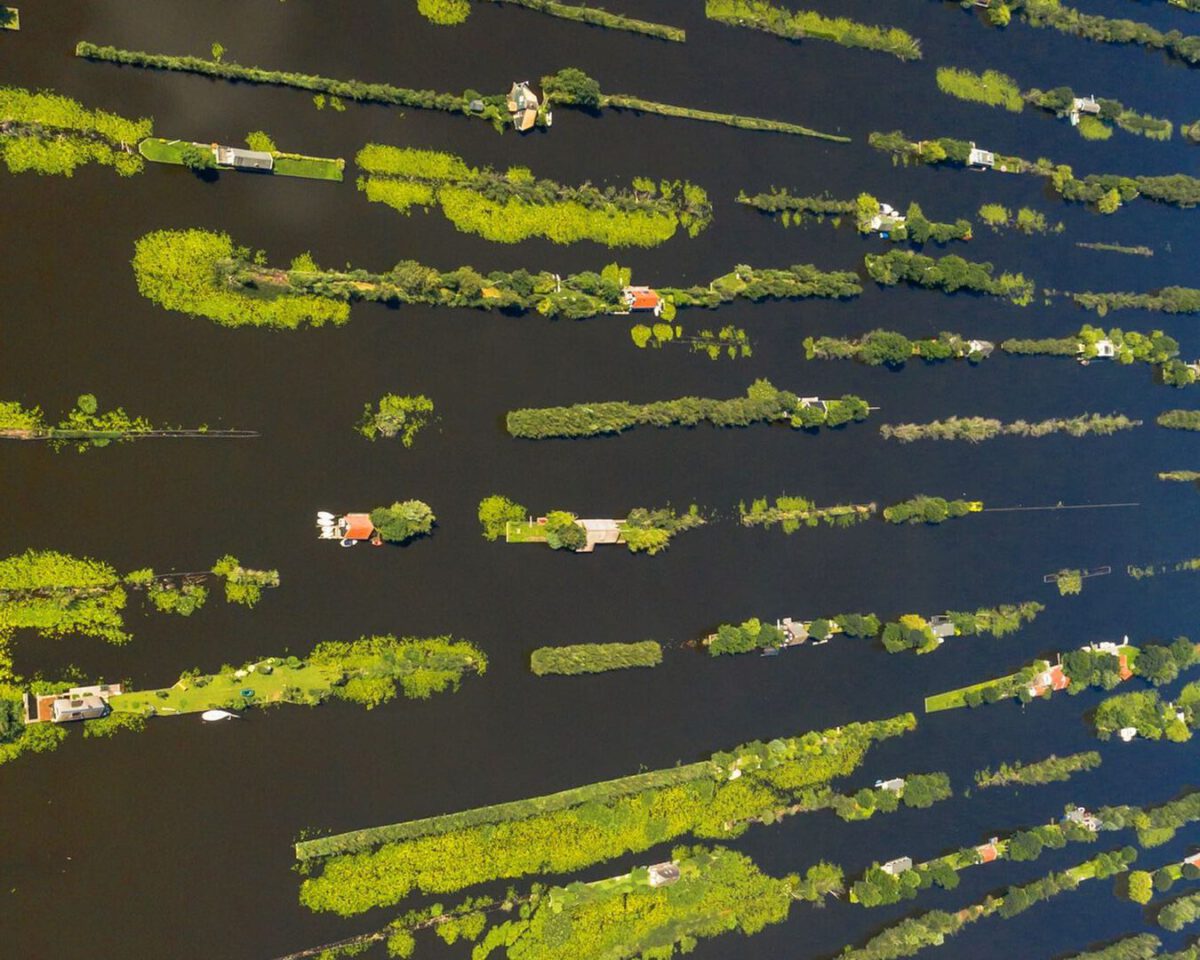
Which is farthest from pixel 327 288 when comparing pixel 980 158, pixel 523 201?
pixel 980 158

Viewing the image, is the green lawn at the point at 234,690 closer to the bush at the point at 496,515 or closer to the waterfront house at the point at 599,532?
the bush at the point at 496,515

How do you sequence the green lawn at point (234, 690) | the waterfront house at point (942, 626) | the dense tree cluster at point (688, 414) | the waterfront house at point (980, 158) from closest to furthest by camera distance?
the green lawn at point (234, 690) < the dense tree cluster at point (688, 414) < the waterfront house at point (942, 626) < the waterfront house at point (980, 158)

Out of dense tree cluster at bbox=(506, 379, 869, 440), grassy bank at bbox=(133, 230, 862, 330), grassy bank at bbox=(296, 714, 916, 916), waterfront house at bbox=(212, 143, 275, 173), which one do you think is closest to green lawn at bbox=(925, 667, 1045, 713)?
grassy bank at bbox=(296, 714, 916, 916)

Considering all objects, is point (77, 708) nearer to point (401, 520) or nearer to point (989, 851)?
point (401, 520)

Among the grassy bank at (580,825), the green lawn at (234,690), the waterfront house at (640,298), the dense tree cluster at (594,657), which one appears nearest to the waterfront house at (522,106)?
the waterfront house at (640,298)

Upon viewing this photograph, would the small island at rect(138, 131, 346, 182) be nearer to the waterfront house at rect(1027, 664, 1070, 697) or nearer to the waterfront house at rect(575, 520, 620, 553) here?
the waterfront house at rect(575, 520, 620, 553)

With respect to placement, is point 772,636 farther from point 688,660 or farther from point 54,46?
point 54,46
